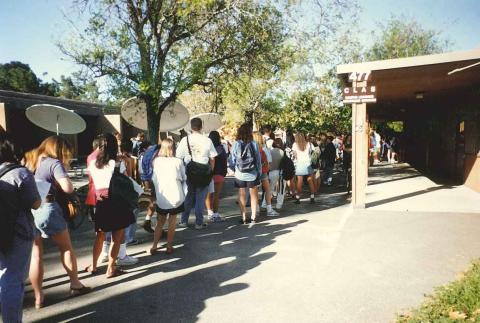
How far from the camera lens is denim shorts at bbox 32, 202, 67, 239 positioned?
387 cm

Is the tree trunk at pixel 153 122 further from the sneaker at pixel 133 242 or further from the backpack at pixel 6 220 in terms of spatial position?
the backpack at pixel 6 220

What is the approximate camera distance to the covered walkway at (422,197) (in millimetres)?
8203

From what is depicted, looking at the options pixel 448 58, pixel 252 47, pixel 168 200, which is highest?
pixel 252 47

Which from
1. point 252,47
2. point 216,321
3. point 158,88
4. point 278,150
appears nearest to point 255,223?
point 278,150

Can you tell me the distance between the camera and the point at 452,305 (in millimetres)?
3629

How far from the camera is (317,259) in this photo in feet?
17.0

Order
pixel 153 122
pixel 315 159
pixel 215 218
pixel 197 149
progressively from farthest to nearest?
pixel 153 122
pixel 315 159
pixel 215 218
pixel 197 149

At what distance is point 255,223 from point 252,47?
25.4 ft

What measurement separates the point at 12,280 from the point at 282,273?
2951mm

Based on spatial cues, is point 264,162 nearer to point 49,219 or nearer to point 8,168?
point 49,219

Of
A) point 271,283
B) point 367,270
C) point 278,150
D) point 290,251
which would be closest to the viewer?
point 271,283

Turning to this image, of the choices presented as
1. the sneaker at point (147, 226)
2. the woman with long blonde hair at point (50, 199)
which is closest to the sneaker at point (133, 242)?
the sneaker at point (147, 226)

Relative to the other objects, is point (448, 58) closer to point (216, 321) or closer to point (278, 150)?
point (278, 150)

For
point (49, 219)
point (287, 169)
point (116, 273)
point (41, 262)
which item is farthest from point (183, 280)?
point (287, 169)
